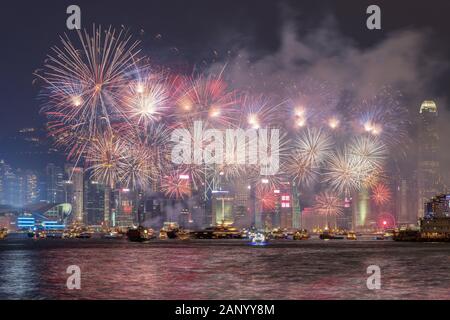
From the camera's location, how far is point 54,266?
83000mm

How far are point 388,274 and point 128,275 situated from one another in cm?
2756
